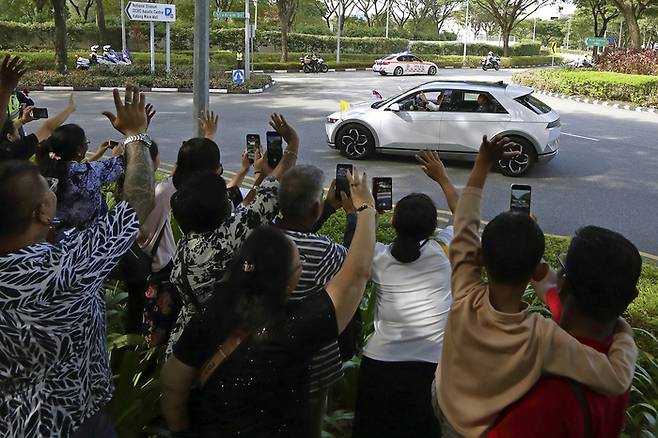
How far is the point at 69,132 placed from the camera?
3.96 m

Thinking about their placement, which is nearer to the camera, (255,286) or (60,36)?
(255,286)

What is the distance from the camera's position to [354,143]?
11.8 metres

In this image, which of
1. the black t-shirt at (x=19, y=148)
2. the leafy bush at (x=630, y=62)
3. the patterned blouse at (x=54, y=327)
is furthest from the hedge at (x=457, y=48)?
the patterned blouse at (x=54, y=327)

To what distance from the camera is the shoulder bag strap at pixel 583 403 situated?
1801mm

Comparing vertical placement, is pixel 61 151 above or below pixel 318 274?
above

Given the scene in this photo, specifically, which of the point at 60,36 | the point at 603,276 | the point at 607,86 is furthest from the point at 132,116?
the point at 60,36

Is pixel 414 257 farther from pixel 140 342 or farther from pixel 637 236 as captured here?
pixel 637 236

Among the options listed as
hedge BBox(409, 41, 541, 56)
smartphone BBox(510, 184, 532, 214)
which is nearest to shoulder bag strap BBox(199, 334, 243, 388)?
smartphone BBox(510, 184, 532, 214)

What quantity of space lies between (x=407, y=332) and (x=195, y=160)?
4.95ft

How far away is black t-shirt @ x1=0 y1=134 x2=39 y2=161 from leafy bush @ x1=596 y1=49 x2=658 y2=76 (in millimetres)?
26635

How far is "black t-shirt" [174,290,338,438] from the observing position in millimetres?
2100

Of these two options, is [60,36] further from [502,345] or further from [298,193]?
[502,345]

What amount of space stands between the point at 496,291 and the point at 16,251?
4.81 feet

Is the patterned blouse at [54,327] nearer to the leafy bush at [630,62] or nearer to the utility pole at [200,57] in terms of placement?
the utility pole at [200,57]
